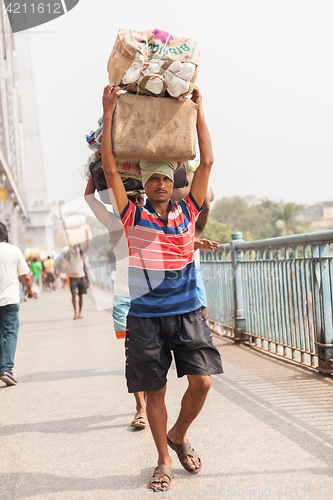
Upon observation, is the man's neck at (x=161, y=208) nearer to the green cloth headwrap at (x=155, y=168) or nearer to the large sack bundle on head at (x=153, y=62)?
the green cloth headwrap at (x=155, y=168)

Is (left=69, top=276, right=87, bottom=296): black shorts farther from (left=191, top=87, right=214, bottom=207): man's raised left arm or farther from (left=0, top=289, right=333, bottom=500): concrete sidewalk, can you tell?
(left=191, top=87, right=214, bottom=207): man's raised left arm

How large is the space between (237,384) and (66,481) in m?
2.52

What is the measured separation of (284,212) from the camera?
273 ft

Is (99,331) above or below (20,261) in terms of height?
below

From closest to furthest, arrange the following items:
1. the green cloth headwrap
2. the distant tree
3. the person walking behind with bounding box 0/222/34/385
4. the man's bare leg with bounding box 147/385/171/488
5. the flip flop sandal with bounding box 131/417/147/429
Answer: the man's bare leg with bounding box 147/385/171/488
the green cloth headwrap
the flip flop sandal with bounding box 131/417/147/429
the person walking behind with bounding box 0/222/34/385
the distant tree

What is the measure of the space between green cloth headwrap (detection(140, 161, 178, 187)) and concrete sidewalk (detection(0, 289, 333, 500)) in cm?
177

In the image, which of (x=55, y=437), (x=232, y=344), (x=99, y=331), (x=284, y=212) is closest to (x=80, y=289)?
(x=99, y=331)

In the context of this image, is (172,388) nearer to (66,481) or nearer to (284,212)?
(66,481)

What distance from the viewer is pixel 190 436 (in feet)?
13.3

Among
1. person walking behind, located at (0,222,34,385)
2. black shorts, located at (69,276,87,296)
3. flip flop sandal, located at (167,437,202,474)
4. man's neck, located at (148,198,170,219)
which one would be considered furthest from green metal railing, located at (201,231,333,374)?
black shorts, located at (69,276,87,296)

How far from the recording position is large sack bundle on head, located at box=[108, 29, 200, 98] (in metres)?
3.19

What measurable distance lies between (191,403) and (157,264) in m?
0.85

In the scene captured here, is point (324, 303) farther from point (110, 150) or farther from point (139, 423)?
point (110, 150)

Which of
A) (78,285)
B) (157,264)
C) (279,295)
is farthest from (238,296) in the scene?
(78,285)
